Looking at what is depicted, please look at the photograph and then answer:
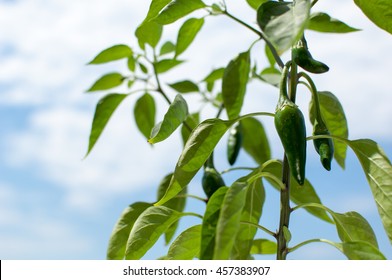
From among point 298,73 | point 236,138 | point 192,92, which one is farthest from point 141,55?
point 298,73

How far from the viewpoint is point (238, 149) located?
5.99 ft

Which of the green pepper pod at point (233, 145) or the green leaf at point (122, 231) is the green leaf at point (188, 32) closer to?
the green pepper pod at point (233, 145)

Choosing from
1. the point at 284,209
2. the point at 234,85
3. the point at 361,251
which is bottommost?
Result: the point at 361,251

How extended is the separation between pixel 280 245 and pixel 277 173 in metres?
0.28

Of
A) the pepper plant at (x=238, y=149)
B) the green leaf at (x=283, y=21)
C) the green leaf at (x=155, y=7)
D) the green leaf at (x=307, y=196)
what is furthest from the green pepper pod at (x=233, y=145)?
the green leaf at (x=283, y=21)

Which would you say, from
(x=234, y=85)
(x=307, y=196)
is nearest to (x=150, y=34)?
(x=234, y=85)

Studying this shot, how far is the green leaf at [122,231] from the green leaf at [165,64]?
53cm

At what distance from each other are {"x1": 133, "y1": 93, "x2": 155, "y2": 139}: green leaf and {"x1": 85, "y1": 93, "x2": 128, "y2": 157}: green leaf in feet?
0.61

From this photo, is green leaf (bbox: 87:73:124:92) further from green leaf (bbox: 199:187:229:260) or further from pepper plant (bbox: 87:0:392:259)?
green leaf (bbox: 199:187:229:260)

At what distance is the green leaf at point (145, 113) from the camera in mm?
2015

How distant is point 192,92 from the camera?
2.00 m

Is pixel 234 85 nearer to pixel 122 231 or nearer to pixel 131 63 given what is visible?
pixel 122 231

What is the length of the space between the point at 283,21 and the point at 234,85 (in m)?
0.58

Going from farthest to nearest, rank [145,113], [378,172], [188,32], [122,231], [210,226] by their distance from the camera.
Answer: [145,113] < [188,32] < [122,231] < [378,172] < [210,226]
